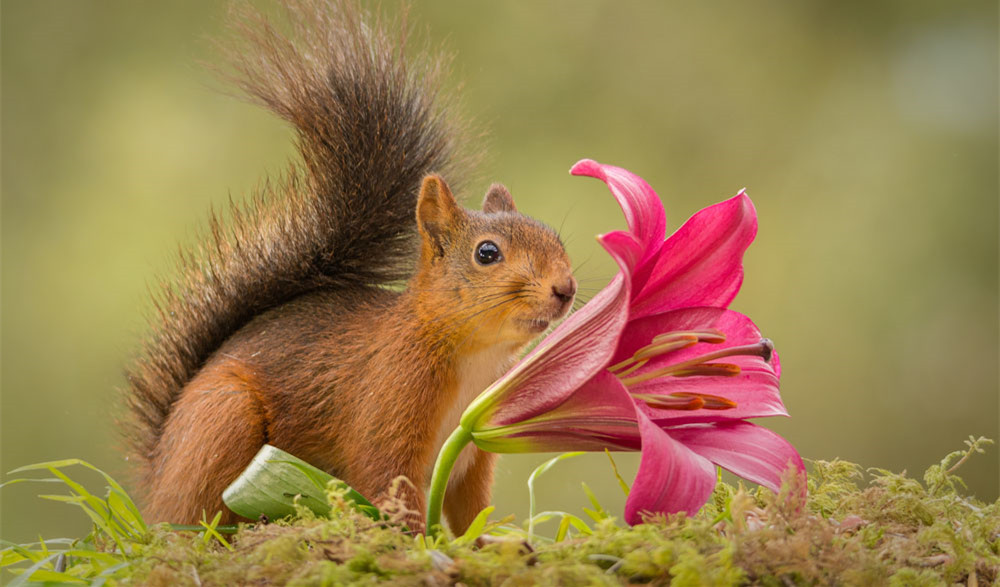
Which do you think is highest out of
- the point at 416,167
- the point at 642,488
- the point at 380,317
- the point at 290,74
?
the point at 290,74

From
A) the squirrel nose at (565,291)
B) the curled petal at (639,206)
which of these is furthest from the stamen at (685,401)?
the squirrel nose at (565,291)

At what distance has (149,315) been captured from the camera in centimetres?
130

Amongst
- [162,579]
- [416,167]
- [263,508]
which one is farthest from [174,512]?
[416,167]

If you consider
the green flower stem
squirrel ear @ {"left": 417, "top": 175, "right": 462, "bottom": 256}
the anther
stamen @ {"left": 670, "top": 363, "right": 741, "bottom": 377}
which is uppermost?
squirrel ear @ {"left": 417, "top": 175, "right": 462, "bottom": 256}

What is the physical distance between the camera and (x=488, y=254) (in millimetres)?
1096

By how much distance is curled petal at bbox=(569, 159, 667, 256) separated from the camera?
758mm

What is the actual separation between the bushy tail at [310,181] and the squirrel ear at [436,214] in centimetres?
15

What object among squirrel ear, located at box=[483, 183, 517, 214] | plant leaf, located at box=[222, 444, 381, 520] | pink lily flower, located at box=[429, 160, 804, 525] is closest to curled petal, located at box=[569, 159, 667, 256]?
pink lily flower, located at box=[429, 160, 804, 525]

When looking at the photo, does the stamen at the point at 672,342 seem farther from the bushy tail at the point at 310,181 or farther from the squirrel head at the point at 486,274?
the bushy tail at the point at 310,181

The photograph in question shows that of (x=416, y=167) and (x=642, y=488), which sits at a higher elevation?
(x=416, y=167)

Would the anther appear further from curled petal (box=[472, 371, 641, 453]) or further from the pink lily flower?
curled petal (box=[472, 371, 641, 453])

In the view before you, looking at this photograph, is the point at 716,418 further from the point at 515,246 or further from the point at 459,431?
the point at 515,246

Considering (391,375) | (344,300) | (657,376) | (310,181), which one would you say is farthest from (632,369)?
(310,181)

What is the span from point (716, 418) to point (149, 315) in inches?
33.6
